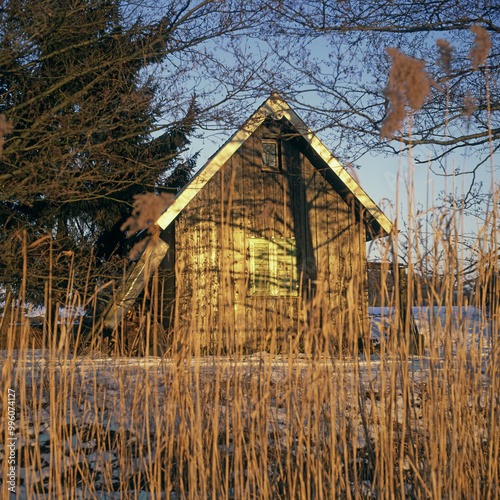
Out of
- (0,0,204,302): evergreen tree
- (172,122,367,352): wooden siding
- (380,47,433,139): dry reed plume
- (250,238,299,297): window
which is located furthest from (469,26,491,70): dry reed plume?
(250,238,299,297): window

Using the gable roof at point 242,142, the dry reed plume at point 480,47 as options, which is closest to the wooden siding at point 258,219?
the gable roof at point 242,142

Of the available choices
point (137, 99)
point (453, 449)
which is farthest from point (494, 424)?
point (137, 99)

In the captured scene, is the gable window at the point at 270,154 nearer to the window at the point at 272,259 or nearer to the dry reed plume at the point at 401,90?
the window at the point at 272,259

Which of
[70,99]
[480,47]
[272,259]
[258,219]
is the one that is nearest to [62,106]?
[70,99]

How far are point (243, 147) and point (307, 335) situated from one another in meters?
8.23

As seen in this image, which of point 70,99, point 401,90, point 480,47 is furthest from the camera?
point 70,99

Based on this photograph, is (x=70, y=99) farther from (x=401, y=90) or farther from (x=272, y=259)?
(x=401, y=90)

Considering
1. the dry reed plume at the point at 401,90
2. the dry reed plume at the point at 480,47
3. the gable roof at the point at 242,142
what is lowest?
the dry reed plume at the point at 401,90

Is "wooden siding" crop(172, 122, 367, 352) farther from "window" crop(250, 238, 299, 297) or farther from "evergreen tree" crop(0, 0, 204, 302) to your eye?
"evergreen tree" crop(0, 0, 204, 302)

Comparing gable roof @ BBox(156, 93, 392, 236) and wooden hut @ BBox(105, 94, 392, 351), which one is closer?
gable roof @ BBox(156, 93, 392, 236)

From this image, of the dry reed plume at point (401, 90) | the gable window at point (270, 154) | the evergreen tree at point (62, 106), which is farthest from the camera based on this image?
the gable window at point (270, 154)

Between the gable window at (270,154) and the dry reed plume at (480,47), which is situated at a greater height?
the gable window at (270,154)

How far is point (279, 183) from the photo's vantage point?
10383 millimetres

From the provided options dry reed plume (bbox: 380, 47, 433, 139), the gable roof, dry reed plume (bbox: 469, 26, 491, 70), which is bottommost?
dry reed plume (bbox: 380, 47, 433, 139)
